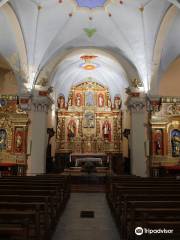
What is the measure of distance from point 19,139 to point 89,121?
8201 mm

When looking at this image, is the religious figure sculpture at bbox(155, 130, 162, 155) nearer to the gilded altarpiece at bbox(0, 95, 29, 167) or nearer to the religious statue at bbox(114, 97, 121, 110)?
the religious statue at bbox(114, 97, 121, 110)

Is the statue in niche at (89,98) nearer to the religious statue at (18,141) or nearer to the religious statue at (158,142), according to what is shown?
the religious statue at (18,141)

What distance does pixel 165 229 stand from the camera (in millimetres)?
3459

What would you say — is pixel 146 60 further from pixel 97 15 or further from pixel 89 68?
pixel 89 68

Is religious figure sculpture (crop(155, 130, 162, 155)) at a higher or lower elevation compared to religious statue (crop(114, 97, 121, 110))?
lower

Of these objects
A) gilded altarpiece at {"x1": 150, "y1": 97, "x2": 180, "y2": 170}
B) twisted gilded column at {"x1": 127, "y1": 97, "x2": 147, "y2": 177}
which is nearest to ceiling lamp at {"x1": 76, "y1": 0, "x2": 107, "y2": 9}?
twisted gilded column at {"x1": 127, "y1": 97, "x2": 147, "y2": 177}

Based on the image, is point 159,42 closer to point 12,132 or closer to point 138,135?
point 138,135

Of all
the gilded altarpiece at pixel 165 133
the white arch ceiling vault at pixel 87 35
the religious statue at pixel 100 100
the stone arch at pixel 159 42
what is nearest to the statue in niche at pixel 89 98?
the religious statue at pixel 100 100

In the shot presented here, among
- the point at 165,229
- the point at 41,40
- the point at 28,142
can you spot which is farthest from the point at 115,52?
the point at 165,229

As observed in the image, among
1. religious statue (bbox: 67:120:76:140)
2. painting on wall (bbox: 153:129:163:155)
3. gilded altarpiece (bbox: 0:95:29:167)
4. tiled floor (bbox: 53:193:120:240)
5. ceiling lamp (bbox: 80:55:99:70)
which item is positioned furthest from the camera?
religious statue (bbox: 67:120:76:140)

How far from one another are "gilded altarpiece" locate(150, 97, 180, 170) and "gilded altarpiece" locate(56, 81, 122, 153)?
20.6 feet

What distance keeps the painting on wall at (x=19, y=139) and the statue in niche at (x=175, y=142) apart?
1011cm

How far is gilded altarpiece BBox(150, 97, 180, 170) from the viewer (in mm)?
17203

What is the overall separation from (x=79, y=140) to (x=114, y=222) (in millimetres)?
17716
